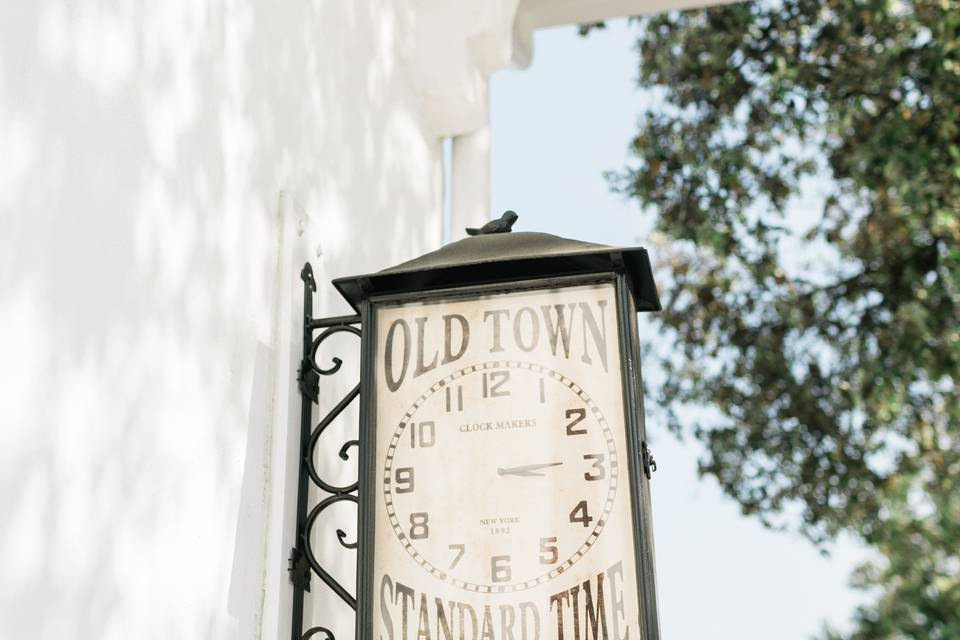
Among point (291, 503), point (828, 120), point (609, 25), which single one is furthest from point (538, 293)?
point (609, 25)

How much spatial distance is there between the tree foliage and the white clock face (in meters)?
3.49

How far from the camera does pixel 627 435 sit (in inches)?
59.9

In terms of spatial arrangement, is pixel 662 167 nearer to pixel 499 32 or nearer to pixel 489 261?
pixel 499 32

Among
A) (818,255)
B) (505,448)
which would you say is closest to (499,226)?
(505,448)

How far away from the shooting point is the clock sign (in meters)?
1.48

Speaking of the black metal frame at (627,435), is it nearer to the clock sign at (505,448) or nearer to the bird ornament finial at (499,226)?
the clock sign at (505,448)

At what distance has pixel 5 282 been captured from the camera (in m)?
1.09

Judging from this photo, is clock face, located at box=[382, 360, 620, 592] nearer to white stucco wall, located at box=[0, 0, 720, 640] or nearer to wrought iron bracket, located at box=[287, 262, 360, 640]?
wrought iron bracket, located at box=[287, 262, 360, 640]

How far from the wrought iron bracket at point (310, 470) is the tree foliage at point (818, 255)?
340cm

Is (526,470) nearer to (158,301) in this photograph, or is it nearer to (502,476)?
(502,476)

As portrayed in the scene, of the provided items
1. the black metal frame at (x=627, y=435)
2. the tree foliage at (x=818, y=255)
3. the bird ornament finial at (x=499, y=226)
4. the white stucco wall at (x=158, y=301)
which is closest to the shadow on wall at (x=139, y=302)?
the white stucco wall at (x=158, y=301)

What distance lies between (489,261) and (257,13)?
2.05 ft

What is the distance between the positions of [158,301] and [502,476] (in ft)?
1.75

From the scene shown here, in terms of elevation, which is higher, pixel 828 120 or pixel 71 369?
pixel 828 120
